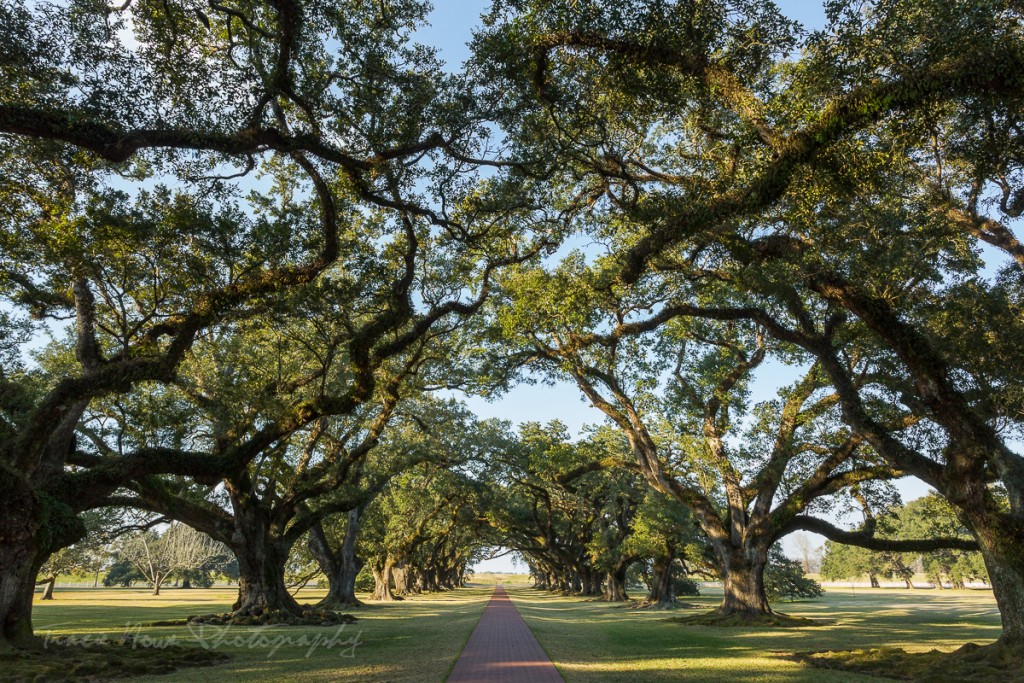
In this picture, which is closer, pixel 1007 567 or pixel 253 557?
pixel 1007 567

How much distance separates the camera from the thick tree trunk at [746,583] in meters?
21.2

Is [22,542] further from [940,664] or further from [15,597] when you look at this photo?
[940,664]

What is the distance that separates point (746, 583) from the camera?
21344mm

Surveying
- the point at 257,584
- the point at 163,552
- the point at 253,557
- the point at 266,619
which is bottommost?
the point at 266,619

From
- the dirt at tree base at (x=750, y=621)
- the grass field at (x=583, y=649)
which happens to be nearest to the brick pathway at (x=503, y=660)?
the grass field at (x=583, y=649)

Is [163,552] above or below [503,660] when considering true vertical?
below

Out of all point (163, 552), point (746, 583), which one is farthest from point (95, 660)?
point (163, 552)

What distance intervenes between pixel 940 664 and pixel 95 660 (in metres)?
13.9

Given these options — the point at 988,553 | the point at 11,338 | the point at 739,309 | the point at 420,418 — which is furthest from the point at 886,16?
the point at 420,418

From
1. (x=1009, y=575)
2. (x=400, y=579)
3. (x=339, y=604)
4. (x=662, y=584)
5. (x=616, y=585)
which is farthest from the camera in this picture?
(x=400, y=579)

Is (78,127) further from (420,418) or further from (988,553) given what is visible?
(420,418)

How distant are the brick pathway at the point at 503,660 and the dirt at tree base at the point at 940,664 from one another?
16.8 feet

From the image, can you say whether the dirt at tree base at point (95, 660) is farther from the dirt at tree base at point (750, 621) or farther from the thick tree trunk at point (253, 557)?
the dirt at tree base at point (750, 621)

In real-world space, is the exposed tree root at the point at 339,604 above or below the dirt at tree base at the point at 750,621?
below
